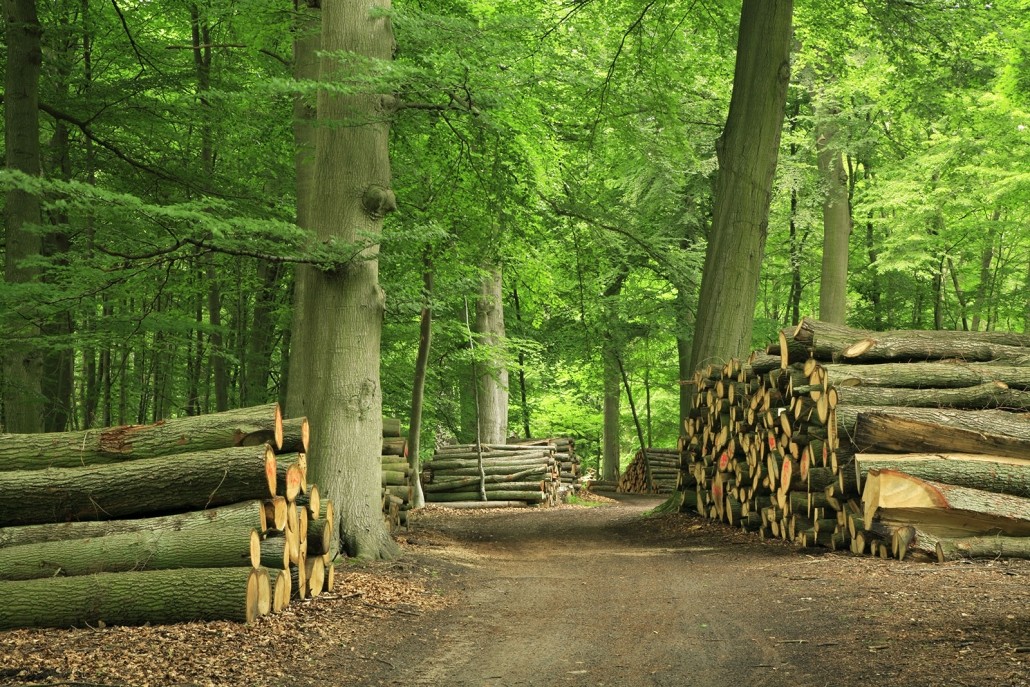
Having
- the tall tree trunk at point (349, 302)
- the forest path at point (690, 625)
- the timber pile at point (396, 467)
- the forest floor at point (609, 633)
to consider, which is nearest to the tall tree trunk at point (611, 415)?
the timber pile at point (396, 467)

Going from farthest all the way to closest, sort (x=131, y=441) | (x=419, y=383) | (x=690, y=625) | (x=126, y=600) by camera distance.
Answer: (x=419, y=383), (x=131, y=441), (x=690, y=625), (x=126, y=600)

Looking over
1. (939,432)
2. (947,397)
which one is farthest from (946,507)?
(947,397)

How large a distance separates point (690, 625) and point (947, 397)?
4.82 metres

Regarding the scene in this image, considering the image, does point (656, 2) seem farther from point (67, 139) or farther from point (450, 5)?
point (67, 139)

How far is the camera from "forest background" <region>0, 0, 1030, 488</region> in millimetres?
9422

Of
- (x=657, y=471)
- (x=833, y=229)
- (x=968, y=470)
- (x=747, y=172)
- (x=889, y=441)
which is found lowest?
(x=657, y=471)

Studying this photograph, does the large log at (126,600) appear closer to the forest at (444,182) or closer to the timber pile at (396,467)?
the forest at (444,182)

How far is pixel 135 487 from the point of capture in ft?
22.5

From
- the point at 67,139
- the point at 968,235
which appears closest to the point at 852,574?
the point at 67,139

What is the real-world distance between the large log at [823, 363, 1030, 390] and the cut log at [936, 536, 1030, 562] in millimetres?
2004

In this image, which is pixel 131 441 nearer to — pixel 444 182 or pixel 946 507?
pixel 444 182

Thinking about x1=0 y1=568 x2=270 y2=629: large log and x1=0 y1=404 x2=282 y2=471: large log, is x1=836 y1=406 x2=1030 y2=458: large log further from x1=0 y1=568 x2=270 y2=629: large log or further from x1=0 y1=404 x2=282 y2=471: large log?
x1=0 y1=568 x2=270 y2=629: large log

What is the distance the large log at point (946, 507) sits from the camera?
8430 millimetres

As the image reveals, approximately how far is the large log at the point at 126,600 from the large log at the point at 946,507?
5666mm
